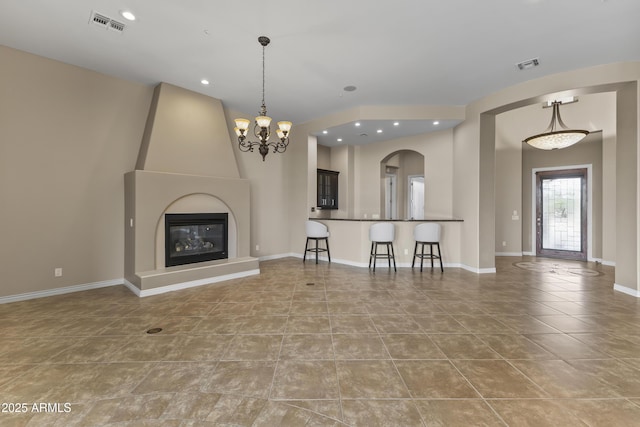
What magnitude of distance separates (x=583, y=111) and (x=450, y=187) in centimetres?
350

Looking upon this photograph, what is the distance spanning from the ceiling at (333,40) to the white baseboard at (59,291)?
3.35 meters

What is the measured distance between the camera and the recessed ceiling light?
301 centimetres

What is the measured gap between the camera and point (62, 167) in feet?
13.4

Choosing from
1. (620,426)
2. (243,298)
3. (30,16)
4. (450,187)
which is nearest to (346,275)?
(243,298)

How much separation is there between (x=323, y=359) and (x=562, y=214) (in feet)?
26.7

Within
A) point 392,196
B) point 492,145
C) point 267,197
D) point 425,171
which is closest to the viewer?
point 492,145

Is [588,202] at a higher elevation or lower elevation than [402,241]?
higher

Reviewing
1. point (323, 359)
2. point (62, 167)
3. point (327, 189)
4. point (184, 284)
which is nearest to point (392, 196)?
point (327, 189)

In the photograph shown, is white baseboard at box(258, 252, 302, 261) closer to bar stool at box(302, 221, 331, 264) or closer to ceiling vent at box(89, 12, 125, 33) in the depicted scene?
bar stool at box(302, 221, 331, 264)

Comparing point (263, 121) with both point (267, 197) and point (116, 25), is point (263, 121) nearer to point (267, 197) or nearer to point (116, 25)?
point (116, 25)

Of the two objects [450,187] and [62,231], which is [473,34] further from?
[62,231]

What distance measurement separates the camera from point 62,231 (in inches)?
161

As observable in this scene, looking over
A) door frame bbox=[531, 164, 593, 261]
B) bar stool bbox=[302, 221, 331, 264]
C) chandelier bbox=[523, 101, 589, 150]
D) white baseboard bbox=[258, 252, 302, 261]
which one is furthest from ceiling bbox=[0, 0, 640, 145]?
door frame bbox=[531, 164, 593, 261]

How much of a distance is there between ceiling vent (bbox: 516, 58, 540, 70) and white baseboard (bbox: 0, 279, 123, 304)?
7126mm
